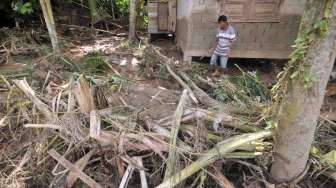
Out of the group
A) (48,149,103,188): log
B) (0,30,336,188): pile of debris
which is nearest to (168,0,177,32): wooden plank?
(0,30,336,188): pile of debris

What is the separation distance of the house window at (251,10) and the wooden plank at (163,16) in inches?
96.3

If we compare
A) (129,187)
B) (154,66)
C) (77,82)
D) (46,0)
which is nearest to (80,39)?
(46,0)

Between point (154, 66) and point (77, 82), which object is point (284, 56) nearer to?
point (154, 66)

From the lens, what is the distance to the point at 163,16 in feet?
28.8

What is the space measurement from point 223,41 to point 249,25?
0.64 meters

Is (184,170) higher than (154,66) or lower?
lower

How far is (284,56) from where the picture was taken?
6906mm

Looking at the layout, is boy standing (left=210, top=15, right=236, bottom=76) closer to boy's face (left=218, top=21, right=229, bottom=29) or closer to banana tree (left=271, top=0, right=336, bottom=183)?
boy's face (left=218, top=21, right=229, bottom=29)

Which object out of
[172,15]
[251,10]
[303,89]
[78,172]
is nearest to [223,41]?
[251,10]

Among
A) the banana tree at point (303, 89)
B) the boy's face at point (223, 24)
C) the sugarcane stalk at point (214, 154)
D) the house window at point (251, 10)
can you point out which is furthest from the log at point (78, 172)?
the house window at point (251, 10)

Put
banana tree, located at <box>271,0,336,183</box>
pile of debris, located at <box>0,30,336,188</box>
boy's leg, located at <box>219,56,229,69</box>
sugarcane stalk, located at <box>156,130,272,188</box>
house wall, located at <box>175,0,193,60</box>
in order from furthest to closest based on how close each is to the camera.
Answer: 1. house wall, located at <box>175,0,193,60</box>
2. boy's leg, located at <box>219,56,229,69</box>
3. pile of debris, located at <box>0,30,336,188</box>
4. sugarcane stalk, located at <box>156,130,272,188</box>
5. banana tree, located at <box>271,0,336,183</box>

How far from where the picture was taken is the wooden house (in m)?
6.43

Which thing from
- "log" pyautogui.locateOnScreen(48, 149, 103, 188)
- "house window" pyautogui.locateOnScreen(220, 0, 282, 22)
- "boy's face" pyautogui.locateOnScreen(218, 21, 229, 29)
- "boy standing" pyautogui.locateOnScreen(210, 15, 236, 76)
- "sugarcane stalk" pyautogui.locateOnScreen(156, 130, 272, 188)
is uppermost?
"house window" pyautogui.locateOnScreen(220, 0, 282, 22)

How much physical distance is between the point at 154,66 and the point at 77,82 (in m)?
2.23
